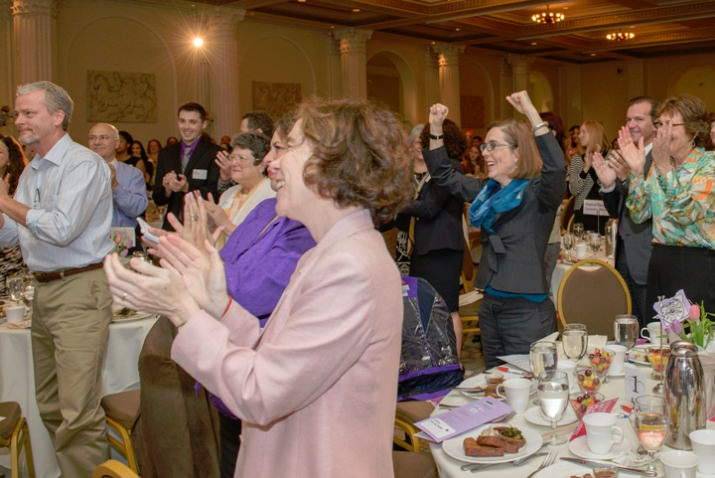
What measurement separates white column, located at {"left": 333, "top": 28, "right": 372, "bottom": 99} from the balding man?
9.30m

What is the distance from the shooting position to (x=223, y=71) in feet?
38.4

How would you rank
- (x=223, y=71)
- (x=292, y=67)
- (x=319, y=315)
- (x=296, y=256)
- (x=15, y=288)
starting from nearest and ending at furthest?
1. (x=319, y=315)
2. (x=296, y=256)
3. (x=15, y=288)
4. (x=223, y=71)
5. (x=292, y=67)

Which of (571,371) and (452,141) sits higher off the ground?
(452,141)

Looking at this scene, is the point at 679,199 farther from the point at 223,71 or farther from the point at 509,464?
the point at 223,71

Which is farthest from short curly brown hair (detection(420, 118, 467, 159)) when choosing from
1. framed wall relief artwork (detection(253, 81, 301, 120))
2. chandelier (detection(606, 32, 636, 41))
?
chandelier (detection(606, 32, 636, 41))

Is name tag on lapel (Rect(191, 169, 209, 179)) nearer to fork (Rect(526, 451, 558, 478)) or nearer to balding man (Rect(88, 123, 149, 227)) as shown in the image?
balding man (Rect(88, 123, 149, 227))

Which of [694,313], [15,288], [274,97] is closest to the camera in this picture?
[694,313]

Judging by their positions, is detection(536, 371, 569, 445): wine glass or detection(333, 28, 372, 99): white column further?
detection(333, 28, 372, 99): white column

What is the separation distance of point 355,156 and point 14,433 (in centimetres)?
231

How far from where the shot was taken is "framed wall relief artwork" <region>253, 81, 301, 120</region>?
13125 millimetres

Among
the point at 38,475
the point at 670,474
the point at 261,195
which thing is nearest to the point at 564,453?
the point at 670,474

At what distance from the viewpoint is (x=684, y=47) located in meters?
19.5

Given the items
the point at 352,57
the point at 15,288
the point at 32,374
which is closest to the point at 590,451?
the point at 32,374

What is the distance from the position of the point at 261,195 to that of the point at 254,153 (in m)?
0.38
